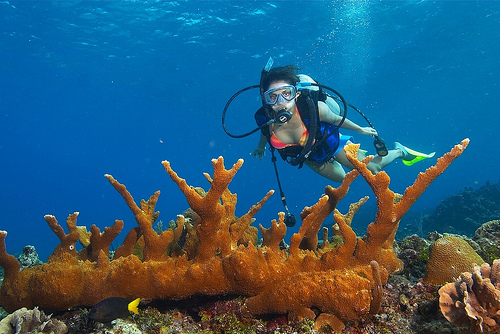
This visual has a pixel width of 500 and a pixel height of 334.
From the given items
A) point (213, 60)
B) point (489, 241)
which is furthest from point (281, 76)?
point (213, 60)

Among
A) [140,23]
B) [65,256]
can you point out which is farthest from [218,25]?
[65,256]

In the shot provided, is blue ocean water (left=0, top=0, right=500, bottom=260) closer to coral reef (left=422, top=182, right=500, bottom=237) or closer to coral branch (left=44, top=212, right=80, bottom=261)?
coral reef (left=422, top=182, right=500, bottom=237)

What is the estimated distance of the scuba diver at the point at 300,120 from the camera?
509 cm

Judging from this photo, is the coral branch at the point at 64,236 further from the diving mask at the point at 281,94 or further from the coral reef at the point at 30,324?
the diving mask at the point at 281,94

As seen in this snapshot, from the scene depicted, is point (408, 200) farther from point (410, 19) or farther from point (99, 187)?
point (99, 187)

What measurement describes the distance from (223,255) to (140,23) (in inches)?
991

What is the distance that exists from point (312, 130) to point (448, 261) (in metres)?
2.95

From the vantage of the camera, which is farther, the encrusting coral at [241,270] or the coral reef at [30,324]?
the coral reef at [30,324]

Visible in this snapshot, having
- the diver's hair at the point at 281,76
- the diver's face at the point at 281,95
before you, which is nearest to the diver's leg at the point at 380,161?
the diver's face at the point at 281,95

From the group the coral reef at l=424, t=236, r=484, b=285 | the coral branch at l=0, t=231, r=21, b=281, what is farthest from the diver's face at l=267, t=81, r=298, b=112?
the coral branch at l=0, t=231, r=21, b=281

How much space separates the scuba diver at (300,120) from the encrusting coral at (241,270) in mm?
2384

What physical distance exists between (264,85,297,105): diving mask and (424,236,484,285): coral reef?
10.9 feet

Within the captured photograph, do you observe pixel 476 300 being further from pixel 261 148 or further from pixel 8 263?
pixel 261 148

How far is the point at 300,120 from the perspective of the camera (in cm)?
547
